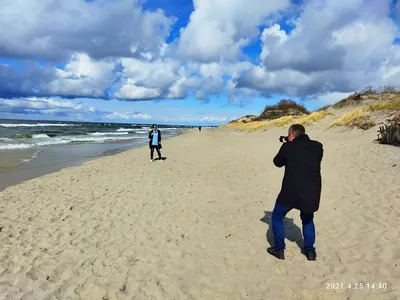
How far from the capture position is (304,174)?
4.41 m

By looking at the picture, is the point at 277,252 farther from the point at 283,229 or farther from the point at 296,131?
the point at 296,131

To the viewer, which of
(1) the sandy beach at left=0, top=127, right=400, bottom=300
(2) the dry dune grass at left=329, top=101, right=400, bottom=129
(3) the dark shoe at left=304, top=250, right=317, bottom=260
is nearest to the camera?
(1) the sandy beach at left=0, top=127, right=400, bottom=300

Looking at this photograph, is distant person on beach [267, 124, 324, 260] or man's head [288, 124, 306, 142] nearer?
distant person on beach [267, 124, 324, 260]

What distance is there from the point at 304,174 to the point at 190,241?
237cm

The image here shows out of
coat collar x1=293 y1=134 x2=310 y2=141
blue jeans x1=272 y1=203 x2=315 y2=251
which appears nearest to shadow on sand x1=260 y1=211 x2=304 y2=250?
blue jeans x1=272 y1=203 x2=315 y2=251

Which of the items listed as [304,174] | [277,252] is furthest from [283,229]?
[304,174]

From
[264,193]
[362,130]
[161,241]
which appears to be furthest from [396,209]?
[362,130]

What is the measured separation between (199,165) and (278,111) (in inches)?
1754

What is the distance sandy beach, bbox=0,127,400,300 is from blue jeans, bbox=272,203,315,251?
10.2 inches

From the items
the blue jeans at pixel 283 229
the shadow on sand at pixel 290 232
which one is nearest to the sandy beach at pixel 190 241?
the shadow on sand at pixel 290 232

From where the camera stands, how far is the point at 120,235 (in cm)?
587

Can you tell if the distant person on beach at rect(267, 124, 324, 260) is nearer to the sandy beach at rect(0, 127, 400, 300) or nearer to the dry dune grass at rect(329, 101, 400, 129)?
the sandy beach at rect(0, 127, 400, 300)

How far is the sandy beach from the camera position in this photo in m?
4.11

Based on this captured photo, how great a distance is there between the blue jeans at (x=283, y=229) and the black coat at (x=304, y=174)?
0.22 meters
